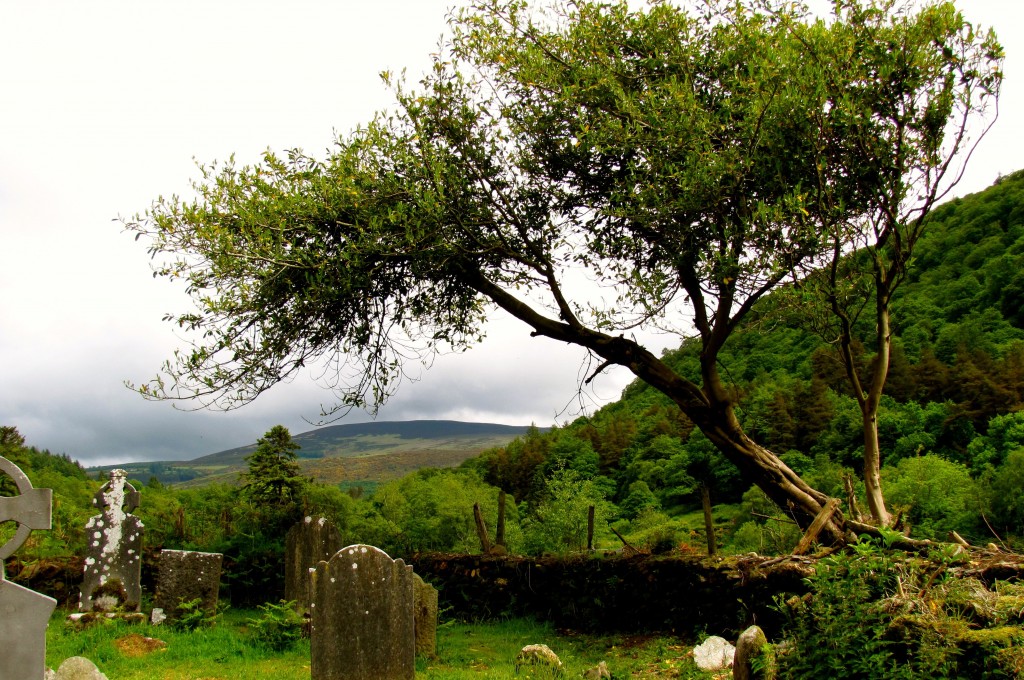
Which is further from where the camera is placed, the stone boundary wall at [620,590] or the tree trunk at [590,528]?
the tree trunk at [590,528]

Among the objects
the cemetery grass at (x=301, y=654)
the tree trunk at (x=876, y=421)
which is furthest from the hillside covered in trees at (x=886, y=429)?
the cemetery grass at (x=301, y=654)

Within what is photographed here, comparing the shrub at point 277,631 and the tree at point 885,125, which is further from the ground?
the tree at point 885,125

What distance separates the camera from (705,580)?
430 inches

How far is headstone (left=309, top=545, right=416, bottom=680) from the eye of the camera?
9000 mm

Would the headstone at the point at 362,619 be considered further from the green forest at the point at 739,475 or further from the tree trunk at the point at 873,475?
the tree trunk at the point at 873,475

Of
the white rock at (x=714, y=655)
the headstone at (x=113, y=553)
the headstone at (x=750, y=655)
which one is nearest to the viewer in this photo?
the headstone at (x=750, y=655)

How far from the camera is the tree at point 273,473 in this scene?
16.5 meters

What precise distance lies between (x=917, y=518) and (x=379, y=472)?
28.4 metres

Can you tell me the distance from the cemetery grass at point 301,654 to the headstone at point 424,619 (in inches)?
7.1

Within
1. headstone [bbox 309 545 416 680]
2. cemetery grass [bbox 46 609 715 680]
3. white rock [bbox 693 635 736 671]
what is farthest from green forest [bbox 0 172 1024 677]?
headstone [bbox 309 545 416 680]

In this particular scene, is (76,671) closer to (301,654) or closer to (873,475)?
(301,654)

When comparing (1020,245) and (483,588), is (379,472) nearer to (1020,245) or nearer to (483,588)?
(483,588)

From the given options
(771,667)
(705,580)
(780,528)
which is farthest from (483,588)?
(771,667)

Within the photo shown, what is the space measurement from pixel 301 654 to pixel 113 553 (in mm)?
5163
